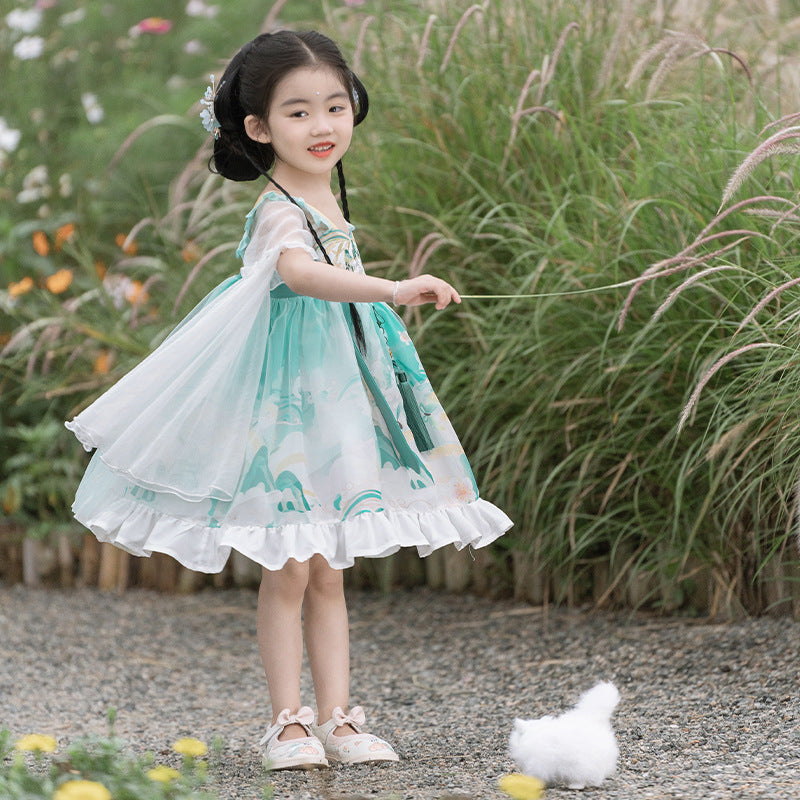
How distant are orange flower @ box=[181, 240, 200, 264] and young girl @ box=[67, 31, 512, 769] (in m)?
1.55

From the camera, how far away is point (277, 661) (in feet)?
6.72

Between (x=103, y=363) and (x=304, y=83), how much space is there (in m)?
1.93

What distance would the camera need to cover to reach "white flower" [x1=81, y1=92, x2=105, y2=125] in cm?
452

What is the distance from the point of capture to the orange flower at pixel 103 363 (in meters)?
3.72

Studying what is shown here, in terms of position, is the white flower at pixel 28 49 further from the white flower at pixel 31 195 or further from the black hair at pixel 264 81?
the black hair at pixel 264 81

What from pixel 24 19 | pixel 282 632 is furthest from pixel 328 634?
pixel 24 19

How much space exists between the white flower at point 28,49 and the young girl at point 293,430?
280 centimetres

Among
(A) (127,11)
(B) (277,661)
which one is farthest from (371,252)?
(A) (127,11)

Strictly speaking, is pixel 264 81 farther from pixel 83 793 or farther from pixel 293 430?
pixel 83 793

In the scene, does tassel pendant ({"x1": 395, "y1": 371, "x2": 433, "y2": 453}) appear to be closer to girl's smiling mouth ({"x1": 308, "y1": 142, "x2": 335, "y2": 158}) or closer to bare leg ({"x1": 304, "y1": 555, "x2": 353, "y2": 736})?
bare leg ({"x1": 304, "y1": 555, "x2": 353, "y2": 736})

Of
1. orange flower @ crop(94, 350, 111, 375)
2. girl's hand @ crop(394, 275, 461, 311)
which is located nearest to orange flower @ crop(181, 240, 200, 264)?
orange flower @ crop(94, 350, 111, 375)

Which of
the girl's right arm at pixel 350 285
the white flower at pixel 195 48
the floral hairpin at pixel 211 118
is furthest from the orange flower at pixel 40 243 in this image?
the girl's right arm at pixel 350 285

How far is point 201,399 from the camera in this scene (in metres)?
1.97

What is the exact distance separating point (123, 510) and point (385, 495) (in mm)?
460
